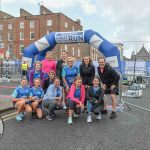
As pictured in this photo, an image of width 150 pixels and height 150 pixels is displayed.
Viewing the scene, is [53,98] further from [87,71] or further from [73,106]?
[87,71]

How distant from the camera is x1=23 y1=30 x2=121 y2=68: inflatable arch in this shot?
1219 cm

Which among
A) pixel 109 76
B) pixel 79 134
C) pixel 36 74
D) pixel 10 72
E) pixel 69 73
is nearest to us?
pixel 79 134

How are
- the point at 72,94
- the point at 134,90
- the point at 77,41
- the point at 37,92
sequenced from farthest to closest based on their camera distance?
the point at 77,41 < the point at 134,90 < the point at 37,92 < the point at 72,94

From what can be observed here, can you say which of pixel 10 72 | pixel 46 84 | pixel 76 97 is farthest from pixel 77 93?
pixel 10 72

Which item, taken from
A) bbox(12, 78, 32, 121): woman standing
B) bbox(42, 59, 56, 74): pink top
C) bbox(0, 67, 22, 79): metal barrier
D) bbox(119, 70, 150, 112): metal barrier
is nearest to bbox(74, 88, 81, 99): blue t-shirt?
bbox(12, 78, 32, 121): woman standing

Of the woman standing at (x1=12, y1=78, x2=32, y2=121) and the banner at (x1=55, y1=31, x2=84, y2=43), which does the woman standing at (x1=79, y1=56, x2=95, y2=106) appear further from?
the banner at (x1=55, y1=31, x2=84, y2=43)

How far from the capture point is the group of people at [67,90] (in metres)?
9.34

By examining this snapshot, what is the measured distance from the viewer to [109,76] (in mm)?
9930

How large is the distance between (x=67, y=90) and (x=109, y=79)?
1.20m

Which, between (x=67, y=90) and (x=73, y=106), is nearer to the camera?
(x=73, y=106)

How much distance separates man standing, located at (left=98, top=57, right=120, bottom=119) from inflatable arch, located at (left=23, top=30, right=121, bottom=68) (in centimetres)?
205

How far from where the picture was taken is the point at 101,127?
8438 mm

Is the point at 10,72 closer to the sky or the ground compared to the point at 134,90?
closer to the sky

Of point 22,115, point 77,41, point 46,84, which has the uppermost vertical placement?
point 77,41
